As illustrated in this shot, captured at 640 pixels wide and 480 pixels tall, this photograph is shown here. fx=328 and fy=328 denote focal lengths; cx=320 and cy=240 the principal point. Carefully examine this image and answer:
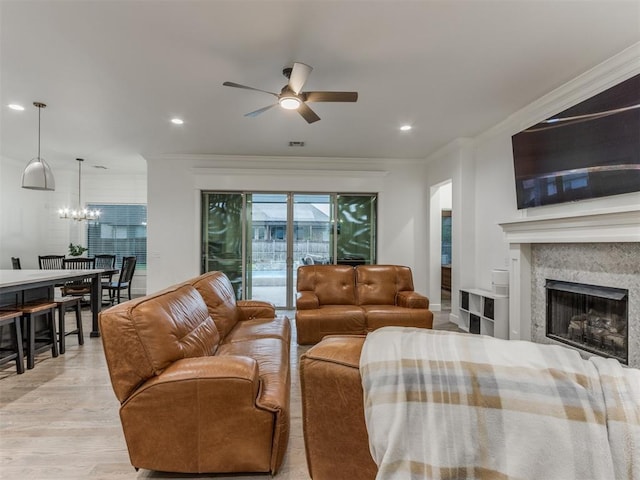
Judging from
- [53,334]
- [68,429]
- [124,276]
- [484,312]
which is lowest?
[68,429]

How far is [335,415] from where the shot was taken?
1.01 m

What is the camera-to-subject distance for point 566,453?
0.76 meters

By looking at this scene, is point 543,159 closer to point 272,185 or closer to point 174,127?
point 272,185

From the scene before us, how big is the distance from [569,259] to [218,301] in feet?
10.9

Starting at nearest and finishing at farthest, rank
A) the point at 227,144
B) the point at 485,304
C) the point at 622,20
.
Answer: the point at 622,20 < the point at 485,304 < the point at 227,144

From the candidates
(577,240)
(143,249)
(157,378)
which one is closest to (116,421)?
(157,378)

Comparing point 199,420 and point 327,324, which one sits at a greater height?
point 199,420

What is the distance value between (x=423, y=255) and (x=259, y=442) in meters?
5.02

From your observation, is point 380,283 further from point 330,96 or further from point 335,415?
point 335,415

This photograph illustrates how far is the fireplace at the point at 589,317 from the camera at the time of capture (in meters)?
2.71

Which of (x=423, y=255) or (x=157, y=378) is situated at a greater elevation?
(x=423, y=255)

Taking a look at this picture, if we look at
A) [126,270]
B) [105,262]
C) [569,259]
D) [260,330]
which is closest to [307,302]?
[260,330]

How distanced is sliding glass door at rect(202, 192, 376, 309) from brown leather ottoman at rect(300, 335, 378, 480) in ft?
16.5

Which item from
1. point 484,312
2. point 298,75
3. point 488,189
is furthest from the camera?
point 488,189
